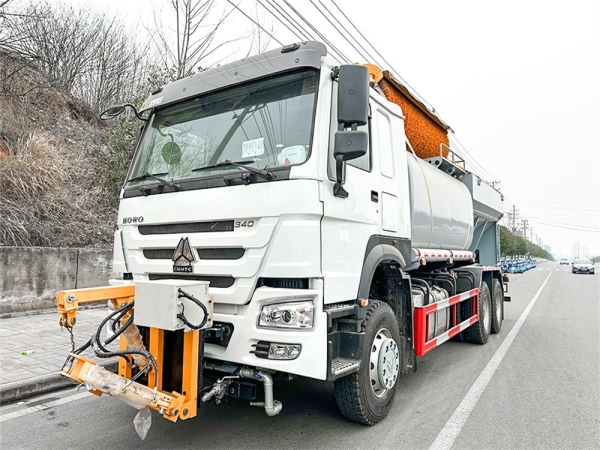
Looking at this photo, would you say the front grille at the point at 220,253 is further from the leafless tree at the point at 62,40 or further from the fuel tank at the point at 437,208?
the leafless tree at the point at 62,40

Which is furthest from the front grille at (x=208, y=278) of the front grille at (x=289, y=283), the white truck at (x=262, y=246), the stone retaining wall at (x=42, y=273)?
the stone retaining wall at (x=42, y=273)

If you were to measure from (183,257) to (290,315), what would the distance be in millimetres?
1029

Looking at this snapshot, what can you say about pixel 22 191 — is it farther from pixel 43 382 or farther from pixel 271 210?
pixel 271 210

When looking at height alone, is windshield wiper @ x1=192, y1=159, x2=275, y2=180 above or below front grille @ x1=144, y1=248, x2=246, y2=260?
above

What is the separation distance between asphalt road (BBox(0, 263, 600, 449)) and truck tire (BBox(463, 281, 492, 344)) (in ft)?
4.56

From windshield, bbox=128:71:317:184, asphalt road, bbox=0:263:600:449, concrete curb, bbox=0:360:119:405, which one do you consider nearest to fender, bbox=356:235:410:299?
windshield, bbox=128:71:317:184

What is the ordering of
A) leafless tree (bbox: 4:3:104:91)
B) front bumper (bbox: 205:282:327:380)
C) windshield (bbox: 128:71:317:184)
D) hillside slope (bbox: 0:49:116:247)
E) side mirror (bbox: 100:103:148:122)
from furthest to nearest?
leafless tree (bbox: 4:3:104:91)
hillside slope (bbox: 0:49:116:247)
side mirror (bbox: 100:103:148:122)
windshield (bbox: 128:71:317:184)
front bumper (bbox: 205:282:327:380)

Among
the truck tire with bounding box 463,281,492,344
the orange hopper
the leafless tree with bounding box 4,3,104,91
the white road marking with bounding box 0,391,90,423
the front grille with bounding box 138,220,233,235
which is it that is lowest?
the white road marking with bounding box 0,391,90,423

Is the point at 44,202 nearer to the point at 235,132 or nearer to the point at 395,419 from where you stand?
the point at 235,132

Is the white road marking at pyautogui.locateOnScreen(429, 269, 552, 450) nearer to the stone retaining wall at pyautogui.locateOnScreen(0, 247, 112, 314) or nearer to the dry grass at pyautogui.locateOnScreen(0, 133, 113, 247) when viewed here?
the stone retaining wall at pyautogui.locateOnScreen(0, 247, 112, 314)

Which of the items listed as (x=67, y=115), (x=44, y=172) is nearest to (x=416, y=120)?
(x=44, y=172)

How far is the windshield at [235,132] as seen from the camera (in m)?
3.42

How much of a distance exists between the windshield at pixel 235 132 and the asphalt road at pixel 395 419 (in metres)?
2.15

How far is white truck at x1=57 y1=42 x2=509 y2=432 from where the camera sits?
3035 mm
